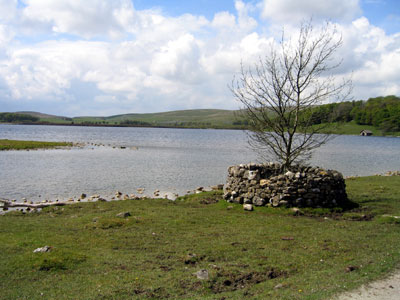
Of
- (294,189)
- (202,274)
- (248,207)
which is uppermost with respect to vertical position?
(294,189)

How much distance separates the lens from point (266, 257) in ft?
34.3

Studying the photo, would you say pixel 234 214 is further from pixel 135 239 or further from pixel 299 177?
pixel 135 239

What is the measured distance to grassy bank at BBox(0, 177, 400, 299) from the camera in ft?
26.9

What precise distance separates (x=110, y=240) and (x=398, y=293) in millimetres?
9023

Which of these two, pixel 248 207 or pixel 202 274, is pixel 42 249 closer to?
pixel 202 274

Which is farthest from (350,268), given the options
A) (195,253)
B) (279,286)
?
(195,253)

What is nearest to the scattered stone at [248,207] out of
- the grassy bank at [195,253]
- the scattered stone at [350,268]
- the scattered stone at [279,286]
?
the grassy bank at [195,253]

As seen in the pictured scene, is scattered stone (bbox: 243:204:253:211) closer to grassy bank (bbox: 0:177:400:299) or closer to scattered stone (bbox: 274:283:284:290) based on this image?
grassy bank (bbox: 0:177:400:299)

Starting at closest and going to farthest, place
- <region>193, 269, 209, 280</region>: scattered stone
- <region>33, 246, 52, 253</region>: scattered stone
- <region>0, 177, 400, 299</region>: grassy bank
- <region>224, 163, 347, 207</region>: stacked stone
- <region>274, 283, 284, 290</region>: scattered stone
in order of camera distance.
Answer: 1. <region>274, 283, 284, 290</region>: scattered stone
2. <region>0, 177, 400, 299</region>: grassy bank
3. <region>193, 269, 209, 280</region>: scattered stone
4. <region>33, 246, 52, 253</region>: scattered stone
5. <region>224, 163, 347, 207</region>: stacked stone

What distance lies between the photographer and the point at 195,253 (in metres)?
10.9

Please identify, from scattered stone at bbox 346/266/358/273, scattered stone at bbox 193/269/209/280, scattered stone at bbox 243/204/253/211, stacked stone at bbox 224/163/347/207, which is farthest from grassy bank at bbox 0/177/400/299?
stacked stone at bbox 224/163/347/207

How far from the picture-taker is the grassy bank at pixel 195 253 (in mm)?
8203

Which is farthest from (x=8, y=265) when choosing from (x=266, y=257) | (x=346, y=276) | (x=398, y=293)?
(x=398, y=293)

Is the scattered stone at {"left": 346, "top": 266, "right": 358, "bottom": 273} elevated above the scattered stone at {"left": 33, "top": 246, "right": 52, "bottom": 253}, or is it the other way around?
the scattered stone at {"left": 33, "top": 246, "right": 52, "bottom": 253}
